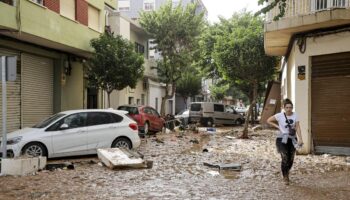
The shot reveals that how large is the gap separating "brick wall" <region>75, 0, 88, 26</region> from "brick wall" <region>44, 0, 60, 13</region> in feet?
6.39

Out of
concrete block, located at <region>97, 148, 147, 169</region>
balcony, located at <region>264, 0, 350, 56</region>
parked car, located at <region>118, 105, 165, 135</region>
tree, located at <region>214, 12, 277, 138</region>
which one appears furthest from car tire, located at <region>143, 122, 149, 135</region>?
Answer: concrete block, located at <region>97, 148, 147, 169</region>

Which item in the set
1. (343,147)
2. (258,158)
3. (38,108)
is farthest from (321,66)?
(38,108)

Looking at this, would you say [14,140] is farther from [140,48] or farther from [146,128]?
[140,48]

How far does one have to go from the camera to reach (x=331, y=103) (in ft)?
43.4

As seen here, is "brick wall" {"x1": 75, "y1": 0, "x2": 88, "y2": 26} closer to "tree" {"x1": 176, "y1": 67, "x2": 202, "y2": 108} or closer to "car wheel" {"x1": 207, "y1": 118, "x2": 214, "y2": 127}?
"car wheel" {"x1": 207, "y1": 118, "x2": 214, "y2": 127}

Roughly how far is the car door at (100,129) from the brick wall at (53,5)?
6.46 metres

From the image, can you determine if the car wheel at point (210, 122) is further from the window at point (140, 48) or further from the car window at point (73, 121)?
the car window at point (73, 121)

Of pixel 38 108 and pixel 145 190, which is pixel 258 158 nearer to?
pixel 145 190

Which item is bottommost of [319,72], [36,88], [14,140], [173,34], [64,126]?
[14,140]

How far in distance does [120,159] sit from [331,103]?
22.3 ft

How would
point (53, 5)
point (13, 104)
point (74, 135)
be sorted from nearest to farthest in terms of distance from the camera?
point (74, 135), point (13, 104), point (53, 5)

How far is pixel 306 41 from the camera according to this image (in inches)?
538

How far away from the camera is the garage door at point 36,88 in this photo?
699 inches

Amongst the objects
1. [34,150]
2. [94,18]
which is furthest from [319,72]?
[94,18]
